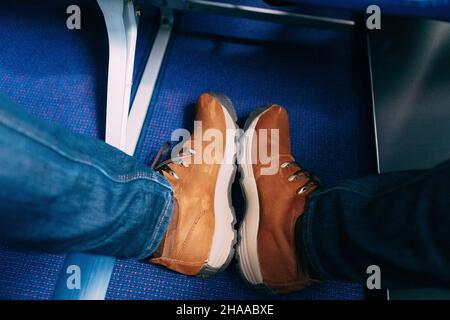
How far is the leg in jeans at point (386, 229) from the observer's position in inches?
16.3

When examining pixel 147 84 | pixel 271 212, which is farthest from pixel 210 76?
pixel 271 212

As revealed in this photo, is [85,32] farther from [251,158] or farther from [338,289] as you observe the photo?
[338,289]

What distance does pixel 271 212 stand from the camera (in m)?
0.71

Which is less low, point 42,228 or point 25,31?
point 25,31

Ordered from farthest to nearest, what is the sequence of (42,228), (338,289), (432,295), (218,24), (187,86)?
(218,24) < (187,86) < (338,289) < (432,295) < (42,228)

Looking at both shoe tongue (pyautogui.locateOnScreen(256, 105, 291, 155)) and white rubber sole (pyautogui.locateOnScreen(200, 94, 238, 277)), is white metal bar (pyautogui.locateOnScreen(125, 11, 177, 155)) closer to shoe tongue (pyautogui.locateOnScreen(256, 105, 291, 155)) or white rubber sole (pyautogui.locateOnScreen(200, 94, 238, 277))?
white rubber sole (pyautogui.locateOnScreen(200, 94, 238, 277))

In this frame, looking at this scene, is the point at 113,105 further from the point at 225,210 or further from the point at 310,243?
the point at 310,243

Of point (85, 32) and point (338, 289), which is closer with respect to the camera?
point (338, 289)

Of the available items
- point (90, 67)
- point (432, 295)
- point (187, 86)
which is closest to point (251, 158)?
point (187, 86)

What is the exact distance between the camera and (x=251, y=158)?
2.75 feet

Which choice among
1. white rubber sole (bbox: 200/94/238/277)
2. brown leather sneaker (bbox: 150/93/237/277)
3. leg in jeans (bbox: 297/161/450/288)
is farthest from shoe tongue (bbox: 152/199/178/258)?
leg in jeans (bbox: 297/161/450/288)

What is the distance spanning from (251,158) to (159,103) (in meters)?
0.33

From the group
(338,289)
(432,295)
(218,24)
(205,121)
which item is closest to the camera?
(432,295)

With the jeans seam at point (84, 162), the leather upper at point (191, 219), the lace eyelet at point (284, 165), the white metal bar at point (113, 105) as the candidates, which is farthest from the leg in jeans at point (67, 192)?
the lace eyelet at point (284, 165)
